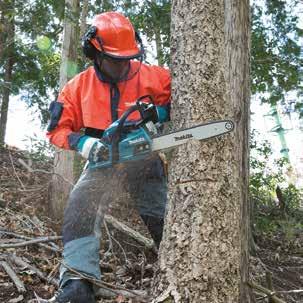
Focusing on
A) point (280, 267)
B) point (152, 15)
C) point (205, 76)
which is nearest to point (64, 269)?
point (205, 76)

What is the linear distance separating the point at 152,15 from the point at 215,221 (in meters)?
5.10

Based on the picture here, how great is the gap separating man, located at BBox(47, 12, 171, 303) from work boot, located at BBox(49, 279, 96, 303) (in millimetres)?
32

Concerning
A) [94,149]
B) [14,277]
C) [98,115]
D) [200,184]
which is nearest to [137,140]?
[94,149]

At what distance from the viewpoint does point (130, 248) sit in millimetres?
4133

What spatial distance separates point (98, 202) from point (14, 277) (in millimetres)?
889

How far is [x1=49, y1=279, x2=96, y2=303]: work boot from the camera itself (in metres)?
2.51

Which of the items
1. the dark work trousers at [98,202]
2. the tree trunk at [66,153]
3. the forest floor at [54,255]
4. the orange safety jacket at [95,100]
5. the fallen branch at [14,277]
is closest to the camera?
the dark work trousers at [98,202]

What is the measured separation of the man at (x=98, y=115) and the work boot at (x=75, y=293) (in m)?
0.03

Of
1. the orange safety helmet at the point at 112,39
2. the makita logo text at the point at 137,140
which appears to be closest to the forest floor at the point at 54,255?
the makita logo text at the point at 137,140

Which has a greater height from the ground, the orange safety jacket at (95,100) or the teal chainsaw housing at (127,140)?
the orange safety jacket at (95,100)

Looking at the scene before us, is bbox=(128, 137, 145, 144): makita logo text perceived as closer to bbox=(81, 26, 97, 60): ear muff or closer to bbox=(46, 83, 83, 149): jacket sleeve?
bbox=(46, 83, 83, 149): jacket sleeve

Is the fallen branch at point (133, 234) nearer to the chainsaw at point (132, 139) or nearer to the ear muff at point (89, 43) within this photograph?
the chainsaw at point (132, 139)

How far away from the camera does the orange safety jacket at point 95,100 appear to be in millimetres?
2873

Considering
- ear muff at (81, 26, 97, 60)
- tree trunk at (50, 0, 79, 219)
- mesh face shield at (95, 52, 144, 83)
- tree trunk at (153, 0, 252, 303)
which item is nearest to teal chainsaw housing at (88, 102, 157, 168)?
tree trunk at (153, 0, 252, 303)
